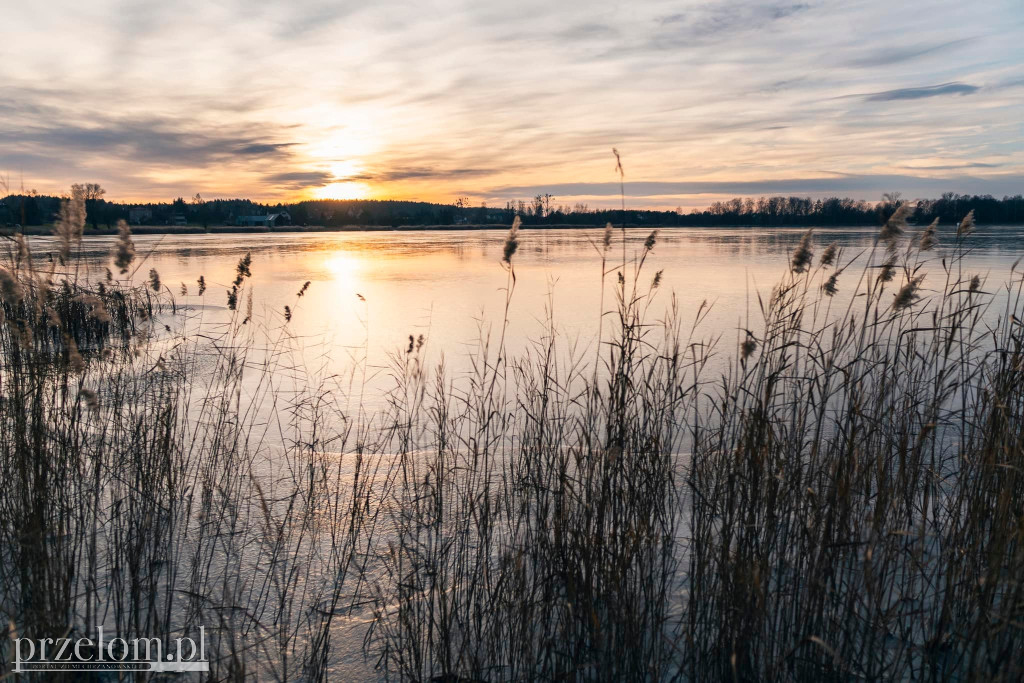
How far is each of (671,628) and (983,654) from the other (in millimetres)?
1125

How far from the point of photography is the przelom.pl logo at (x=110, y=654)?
6.60ft

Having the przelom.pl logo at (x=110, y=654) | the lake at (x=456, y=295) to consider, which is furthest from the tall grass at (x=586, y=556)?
the lake at (x=456, y=295)

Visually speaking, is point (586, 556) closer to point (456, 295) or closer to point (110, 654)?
point (110, 654)

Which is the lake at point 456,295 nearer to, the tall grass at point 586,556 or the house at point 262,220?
the tall grass at point 586,556

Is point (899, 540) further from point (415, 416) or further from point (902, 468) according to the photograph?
point (415, 416)

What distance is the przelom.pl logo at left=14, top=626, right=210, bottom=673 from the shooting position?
2.01 meters

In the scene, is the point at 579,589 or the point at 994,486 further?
the point at 994,486

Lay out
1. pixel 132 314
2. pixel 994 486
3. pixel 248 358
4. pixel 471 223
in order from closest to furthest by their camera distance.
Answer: pixel 994 486
pixel 248 358
pixel 132 314
pixel 471 223

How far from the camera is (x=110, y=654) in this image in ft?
7.14

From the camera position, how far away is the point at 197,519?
3312 mm

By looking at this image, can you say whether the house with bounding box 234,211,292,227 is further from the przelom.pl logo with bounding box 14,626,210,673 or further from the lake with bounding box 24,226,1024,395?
the przelom.pl logo with bounding box 14,626,210,673

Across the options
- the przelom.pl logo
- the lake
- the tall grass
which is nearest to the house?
the lake

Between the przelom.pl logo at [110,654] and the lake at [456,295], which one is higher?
the lake at [456,295]

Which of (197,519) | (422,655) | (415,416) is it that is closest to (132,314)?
(415,416)
